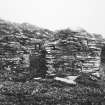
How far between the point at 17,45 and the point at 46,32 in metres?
6.97

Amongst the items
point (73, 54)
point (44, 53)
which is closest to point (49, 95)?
point (73, 54)

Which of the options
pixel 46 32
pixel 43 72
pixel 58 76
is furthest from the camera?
pixel 46 32

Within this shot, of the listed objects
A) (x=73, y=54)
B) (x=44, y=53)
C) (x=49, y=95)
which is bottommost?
(x=49, y=95)

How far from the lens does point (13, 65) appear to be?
2814 cm

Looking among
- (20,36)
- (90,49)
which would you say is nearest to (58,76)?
(90,49)

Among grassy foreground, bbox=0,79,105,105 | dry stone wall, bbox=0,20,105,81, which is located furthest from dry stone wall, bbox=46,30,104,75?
grassy foreground, bbox=0,79,105,105

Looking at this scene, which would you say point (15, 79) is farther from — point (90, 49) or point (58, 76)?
point (90, 49)

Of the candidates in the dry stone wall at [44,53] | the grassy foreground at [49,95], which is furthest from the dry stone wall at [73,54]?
the grassy foreground at [49,95]

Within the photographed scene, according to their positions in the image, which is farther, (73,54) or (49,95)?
(73,54)

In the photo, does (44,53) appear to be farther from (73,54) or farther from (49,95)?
(49,95)

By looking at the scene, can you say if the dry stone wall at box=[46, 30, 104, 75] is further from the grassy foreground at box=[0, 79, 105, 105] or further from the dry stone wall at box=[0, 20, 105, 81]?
the grassy foreground at box=[0, 79, 105, 105]

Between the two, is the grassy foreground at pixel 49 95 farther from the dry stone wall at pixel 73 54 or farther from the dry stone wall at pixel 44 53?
the dry stone wall at pixel 44 53

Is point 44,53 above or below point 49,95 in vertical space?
above

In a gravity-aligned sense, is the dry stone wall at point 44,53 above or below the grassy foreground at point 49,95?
above
